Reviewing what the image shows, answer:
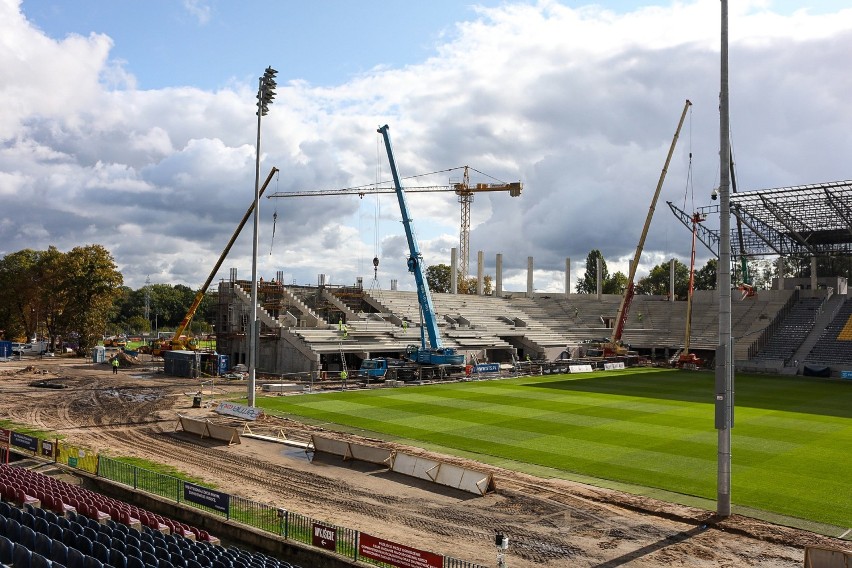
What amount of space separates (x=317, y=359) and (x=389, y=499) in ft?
124

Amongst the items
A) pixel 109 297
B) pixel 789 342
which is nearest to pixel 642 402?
pixel 789 342

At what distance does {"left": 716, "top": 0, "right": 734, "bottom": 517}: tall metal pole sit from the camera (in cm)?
1722

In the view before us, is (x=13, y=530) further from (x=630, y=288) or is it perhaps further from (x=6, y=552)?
(x=630, y=288)

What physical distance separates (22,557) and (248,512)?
24.0 feet

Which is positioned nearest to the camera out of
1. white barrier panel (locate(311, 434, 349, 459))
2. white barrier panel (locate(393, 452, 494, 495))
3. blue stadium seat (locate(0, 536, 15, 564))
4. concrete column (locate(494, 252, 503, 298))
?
blue stadium seat (locate(0, 536, 15, 564))

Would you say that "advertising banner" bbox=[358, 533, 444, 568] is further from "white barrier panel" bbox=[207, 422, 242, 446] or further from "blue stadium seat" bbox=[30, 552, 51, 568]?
"white barrier panel" bbox=[207, 422, 242, 446]

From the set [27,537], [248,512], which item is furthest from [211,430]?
[27,537]

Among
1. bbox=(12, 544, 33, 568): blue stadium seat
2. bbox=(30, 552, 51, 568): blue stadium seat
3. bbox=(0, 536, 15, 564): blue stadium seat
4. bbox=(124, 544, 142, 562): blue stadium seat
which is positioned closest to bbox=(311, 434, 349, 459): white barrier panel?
bbox=(124, 544, 142, 562): blue stadium seat

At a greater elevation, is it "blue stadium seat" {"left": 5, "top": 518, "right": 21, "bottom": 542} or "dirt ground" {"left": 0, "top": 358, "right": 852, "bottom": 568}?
"blue stadium seat" {"left": 5, "top": 518, "right": 21, "bottom": 542}

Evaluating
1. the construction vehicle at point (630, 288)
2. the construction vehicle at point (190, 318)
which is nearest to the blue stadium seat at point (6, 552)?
the construction vehicle at point (190, 318)

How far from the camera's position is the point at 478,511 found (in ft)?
62.3

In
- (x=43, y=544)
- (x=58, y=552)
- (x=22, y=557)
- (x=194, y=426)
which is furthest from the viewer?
(x=194, y=426)

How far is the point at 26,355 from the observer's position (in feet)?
260

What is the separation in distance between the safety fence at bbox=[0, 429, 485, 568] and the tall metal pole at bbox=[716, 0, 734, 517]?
789 cm
